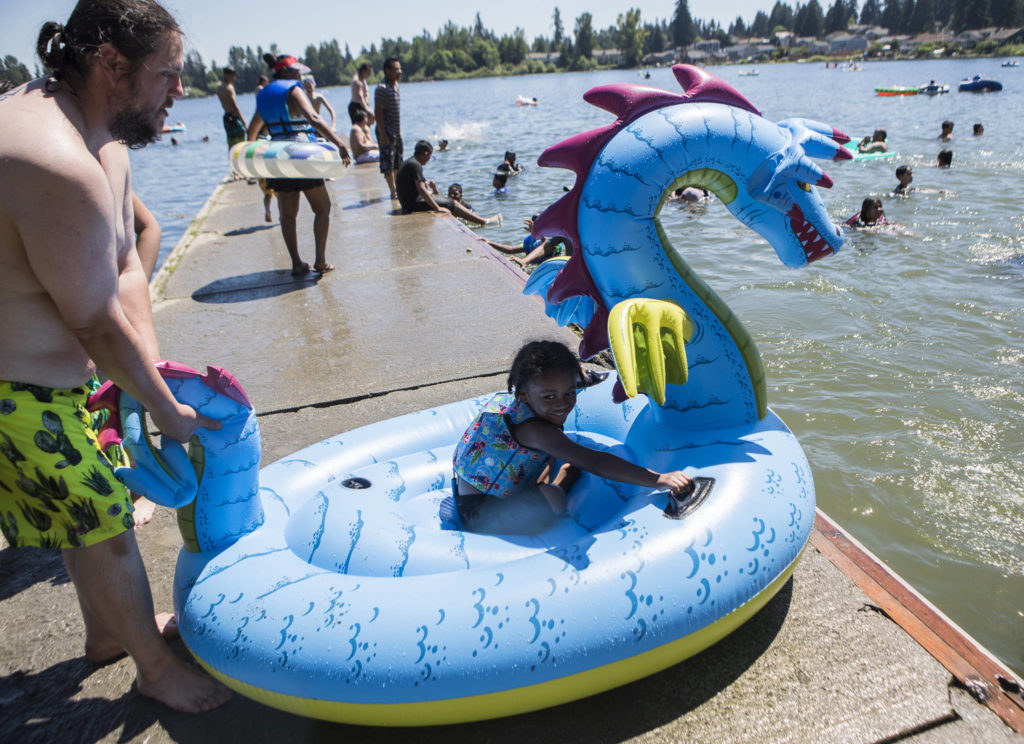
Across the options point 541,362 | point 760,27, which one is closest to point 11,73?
point 541,362

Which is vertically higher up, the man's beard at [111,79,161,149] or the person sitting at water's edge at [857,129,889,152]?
the man's beard at [111,79,161,149]

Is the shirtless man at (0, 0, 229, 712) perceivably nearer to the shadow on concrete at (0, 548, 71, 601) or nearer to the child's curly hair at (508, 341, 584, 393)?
the shadow on concrete at (0, 548, 71, 601)

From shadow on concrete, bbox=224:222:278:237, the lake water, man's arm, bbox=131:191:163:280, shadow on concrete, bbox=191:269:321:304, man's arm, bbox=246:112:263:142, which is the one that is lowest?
the lake water

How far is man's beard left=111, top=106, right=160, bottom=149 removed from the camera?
6.11ft

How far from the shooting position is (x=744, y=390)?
2865 millimetres

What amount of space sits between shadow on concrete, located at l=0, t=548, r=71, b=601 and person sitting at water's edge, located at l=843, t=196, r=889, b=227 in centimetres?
979

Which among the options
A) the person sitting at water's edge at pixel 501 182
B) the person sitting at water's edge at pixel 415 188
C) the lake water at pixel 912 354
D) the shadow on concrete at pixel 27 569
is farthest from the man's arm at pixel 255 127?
the person sitting at water's edge at pixel 501 182

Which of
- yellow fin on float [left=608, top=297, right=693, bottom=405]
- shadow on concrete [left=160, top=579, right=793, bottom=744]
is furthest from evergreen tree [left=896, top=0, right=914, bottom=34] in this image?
shadow on concrete [left=160, top=579, right=793, bottom=744]

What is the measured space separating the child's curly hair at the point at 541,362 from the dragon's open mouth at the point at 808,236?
106cm

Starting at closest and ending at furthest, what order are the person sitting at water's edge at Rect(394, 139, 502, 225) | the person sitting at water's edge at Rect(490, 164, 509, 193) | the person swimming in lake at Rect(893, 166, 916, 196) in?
1. the person sitting at water's edge at Rect(394, 139, 502, 225)
2. the person swimming in lake at Rect(893, 166, 916, 196)
3. the person sitting at water's edge at Rect(490, 164, 509, 193)

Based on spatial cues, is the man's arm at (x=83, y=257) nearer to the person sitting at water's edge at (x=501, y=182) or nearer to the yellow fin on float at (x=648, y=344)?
the yellow fin on float at (x=648, y=344)

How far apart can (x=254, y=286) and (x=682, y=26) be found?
158767 mm

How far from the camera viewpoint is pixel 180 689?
2279 mm

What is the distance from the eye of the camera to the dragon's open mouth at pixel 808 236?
2.78 m
